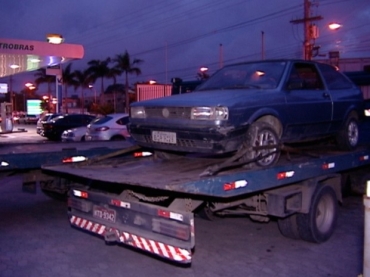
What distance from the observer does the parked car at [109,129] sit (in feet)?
54.3

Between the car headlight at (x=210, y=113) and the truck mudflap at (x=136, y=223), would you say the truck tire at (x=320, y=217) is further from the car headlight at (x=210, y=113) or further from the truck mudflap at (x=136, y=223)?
the truck mudflap at (x=136, y=223)

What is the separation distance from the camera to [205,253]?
6.63m

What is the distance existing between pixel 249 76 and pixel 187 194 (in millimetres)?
2422

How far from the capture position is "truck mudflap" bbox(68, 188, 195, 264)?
5102mm

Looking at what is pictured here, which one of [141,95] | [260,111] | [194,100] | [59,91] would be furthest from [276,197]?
[59,91]

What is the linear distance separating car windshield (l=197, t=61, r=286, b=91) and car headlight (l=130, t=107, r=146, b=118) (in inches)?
46.9

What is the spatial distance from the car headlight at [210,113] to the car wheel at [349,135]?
9.11 ft

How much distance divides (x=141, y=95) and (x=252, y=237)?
11347 mm

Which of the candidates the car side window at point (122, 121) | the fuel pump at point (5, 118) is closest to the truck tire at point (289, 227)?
the car side window at point (122, 121)

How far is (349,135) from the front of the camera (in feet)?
26.0

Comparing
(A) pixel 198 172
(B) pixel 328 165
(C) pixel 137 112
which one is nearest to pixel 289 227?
(B) pixel 328 165

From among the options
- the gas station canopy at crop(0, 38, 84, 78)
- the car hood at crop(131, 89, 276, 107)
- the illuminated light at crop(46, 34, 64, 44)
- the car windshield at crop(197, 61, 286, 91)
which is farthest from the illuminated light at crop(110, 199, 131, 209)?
the illuminated light at crop(46, 34, 64, 44)

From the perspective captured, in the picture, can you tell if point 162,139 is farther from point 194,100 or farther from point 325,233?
point 325,233

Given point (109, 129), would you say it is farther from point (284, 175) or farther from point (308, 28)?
point (308, 28)
